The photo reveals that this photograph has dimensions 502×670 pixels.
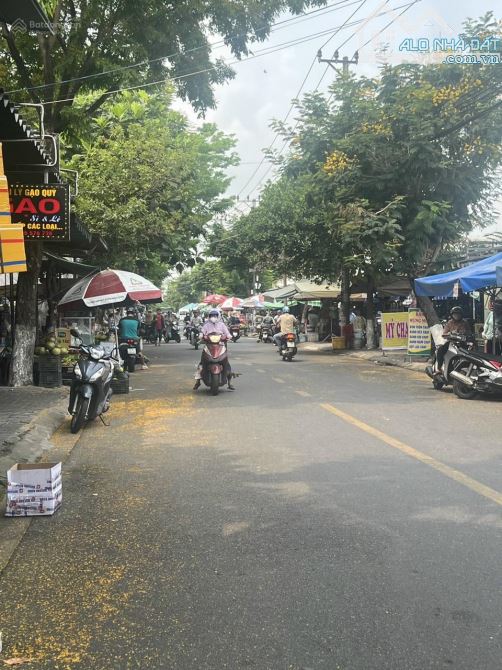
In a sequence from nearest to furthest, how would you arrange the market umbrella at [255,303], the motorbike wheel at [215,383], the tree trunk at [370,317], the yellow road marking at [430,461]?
the yellow road marking at [430,461]
the motorbike wheel at [215,383]
the tree trunk at [370,317]
the market umbrella at [255,303]

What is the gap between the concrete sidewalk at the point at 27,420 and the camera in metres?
6.74

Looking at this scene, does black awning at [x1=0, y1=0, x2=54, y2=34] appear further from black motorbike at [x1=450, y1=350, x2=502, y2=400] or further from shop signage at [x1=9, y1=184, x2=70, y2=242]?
black motorbike at [x1=450, y1=350, x2=502, y2=400]

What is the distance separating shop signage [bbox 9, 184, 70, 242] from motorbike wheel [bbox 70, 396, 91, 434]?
251 centimetres

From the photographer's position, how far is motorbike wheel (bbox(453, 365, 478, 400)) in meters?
11.1

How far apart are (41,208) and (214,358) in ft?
13.8

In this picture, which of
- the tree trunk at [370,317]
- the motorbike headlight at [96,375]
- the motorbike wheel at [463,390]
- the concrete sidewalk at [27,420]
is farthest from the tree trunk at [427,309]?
the motorbike headlight at [96,375]

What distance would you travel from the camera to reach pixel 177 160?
747 inches

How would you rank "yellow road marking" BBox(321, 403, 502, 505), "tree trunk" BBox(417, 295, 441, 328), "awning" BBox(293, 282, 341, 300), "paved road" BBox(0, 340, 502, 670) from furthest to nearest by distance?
"awning" BBox(293, 282, 341, 300)
"tree trunk" BBox(417, 295, 441, 328)
"yellow road marking" BBox(321, 403, 502, 505)
"paved road" BBox(0, 340, 502, 670)

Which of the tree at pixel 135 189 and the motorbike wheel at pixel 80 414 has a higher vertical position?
the tree at pixel 135 189

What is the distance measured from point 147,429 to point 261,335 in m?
27.9

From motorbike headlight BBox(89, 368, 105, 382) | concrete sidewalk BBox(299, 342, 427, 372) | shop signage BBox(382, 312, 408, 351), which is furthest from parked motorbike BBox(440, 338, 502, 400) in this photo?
shop signage BBox(382, 312, 408, 351)

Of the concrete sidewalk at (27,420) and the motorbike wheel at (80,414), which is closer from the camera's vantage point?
the concrete sidewalk at (27,420)

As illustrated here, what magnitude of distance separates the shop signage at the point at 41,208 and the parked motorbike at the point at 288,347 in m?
12.0

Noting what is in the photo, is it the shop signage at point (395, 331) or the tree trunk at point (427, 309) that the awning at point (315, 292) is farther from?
the tree trunk at point (427, 309)
